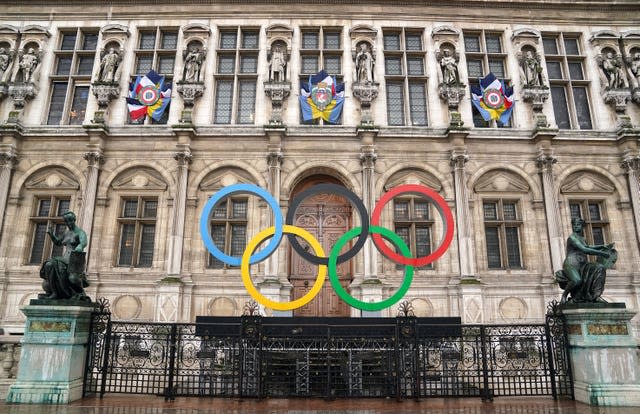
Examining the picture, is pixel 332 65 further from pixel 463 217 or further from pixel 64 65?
pixel 64 65

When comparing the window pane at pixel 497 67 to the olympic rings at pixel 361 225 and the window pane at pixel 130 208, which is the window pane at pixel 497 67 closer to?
the olympic rings at pixel 361 225

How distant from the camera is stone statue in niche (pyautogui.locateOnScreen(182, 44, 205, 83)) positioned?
758 inches

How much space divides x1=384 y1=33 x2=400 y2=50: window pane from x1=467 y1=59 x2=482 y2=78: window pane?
3518mm

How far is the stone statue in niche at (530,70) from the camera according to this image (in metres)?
19.3

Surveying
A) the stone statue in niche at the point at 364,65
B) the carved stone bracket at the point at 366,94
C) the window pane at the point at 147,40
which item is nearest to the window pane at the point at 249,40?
the window pane at the point at 147,40

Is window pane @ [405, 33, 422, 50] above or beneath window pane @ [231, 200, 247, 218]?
above

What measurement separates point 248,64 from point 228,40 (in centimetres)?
161

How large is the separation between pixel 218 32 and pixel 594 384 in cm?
1973

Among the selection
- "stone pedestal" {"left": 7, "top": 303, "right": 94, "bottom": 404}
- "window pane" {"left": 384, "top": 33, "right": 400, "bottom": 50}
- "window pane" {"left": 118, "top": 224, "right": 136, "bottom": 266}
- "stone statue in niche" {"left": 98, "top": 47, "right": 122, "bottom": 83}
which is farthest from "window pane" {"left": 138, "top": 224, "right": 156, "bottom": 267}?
"window pane" {"left": 384, "top": 33, "right": 400, "bottom": 50}

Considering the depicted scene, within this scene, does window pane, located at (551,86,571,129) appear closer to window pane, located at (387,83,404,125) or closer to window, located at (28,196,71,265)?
window pane, located at (387,83,404,125)

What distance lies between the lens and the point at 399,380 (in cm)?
920

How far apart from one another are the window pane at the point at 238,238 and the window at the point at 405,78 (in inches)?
322

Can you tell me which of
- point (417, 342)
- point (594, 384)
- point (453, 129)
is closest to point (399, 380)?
point (417, 342)

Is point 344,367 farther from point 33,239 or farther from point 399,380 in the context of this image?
point 33,239
